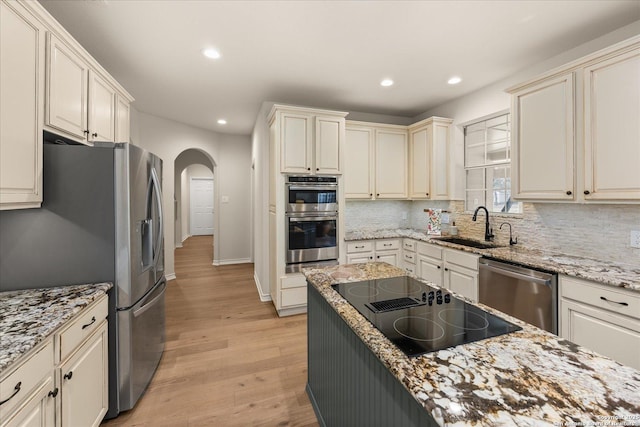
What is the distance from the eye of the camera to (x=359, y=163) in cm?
393

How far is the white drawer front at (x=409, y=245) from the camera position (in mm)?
3610

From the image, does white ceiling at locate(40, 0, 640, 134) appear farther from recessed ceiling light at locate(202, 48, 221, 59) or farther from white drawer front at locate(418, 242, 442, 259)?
white drawer front at locate(418, 242, 442, 259)

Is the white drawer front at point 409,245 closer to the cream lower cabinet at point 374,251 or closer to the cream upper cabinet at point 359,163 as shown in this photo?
the cream lower cabinet at point 374,251

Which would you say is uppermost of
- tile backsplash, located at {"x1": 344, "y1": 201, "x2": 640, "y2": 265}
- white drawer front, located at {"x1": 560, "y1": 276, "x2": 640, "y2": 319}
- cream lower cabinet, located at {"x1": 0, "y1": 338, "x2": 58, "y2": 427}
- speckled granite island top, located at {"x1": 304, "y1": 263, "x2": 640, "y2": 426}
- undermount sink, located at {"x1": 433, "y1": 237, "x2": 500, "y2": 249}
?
tile backsplash, located at {"x1": 344, "y1": 201, "x2": 640, "y2": 265}

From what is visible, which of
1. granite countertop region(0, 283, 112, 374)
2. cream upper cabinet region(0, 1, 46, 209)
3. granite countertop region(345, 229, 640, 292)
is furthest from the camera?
granite countertop region(345, 229, 640, 292)

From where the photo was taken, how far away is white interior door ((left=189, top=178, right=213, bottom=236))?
1006 centimetres

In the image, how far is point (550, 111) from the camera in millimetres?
2277

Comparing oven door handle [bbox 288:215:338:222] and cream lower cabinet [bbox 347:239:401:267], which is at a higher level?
oven door handle [bbox 288:215:338:222]

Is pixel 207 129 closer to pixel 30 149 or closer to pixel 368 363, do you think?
pixel 30 149

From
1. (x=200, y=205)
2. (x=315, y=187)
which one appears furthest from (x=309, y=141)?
(x=200, y=205)

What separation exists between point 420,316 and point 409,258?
2620mm

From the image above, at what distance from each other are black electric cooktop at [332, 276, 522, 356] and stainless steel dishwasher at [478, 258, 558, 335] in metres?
1.16

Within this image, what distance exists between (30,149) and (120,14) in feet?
4.11

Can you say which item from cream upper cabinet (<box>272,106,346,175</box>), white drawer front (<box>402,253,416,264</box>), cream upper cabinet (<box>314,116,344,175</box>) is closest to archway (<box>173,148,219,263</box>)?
cream upper cabinet (<box>272,106,346,175</box>)
